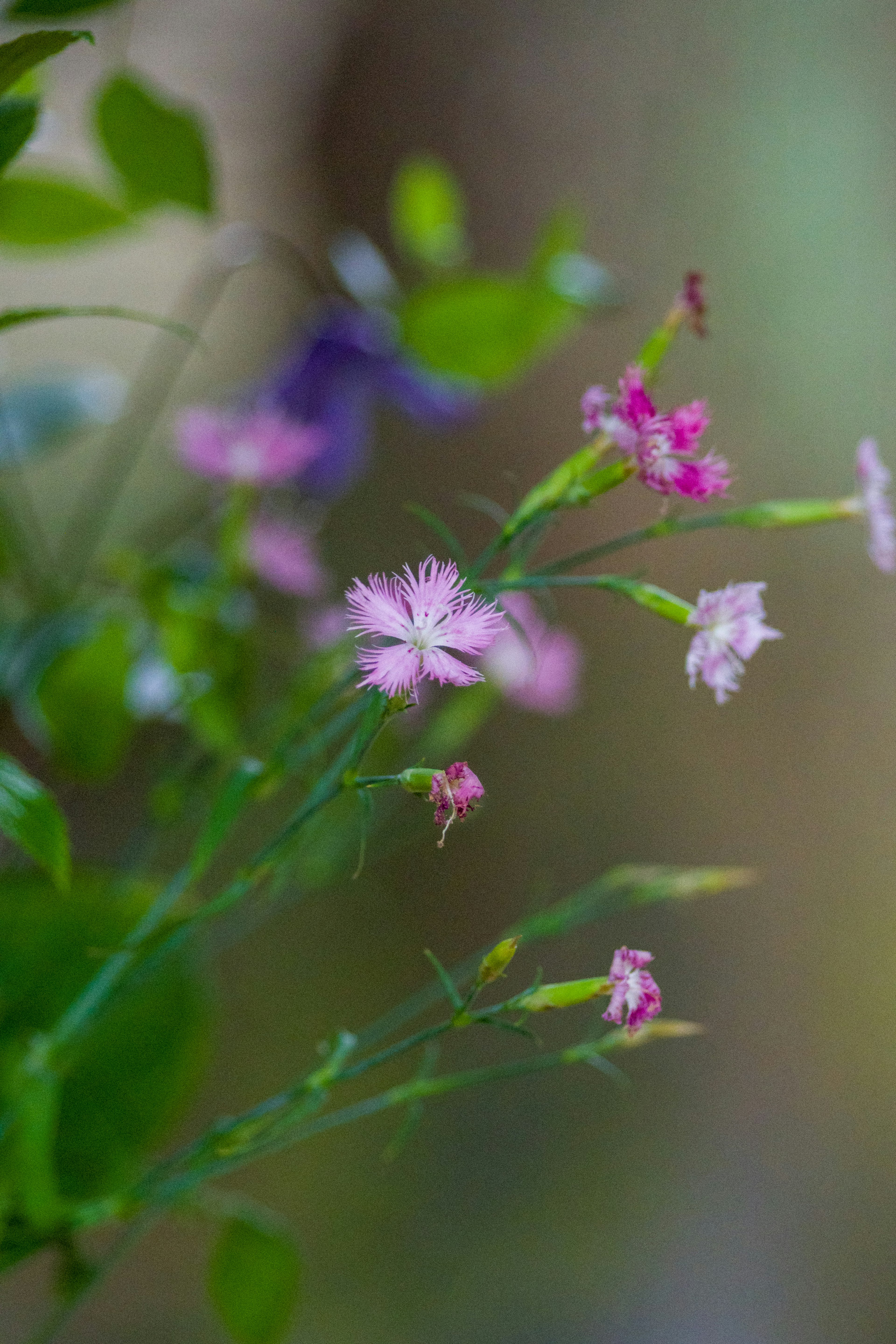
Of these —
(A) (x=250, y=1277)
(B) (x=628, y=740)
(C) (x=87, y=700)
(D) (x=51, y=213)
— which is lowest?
(A) (x=250, y=1277)

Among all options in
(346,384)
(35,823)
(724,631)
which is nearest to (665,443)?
(724,631)

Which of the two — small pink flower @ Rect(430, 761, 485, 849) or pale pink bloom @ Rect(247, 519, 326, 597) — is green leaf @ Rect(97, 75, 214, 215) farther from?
small pink flower @ Rect(430, 761, 485, 849)

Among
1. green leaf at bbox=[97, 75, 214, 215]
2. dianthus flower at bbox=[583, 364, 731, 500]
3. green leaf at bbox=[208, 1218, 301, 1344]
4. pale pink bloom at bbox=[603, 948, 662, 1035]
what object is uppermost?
green leaf at bbox=[97, 75, 214, 215]

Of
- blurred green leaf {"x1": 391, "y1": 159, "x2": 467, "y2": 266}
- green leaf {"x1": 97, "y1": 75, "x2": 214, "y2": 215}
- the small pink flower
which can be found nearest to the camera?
the small pink flower

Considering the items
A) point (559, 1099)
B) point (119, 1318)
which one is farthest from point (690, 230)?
point (119, 1318)

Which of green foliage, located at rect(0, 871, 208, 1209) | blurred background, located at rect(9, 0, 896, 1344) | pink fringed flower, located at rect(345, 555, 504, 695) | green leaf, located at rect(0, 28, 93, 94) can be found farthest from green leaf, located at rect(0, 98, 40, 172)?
blurred background, located at rect(9, 0, 896, 1344)

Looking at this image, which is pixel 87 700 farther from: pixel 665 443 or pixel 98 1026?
pixel 665 443
